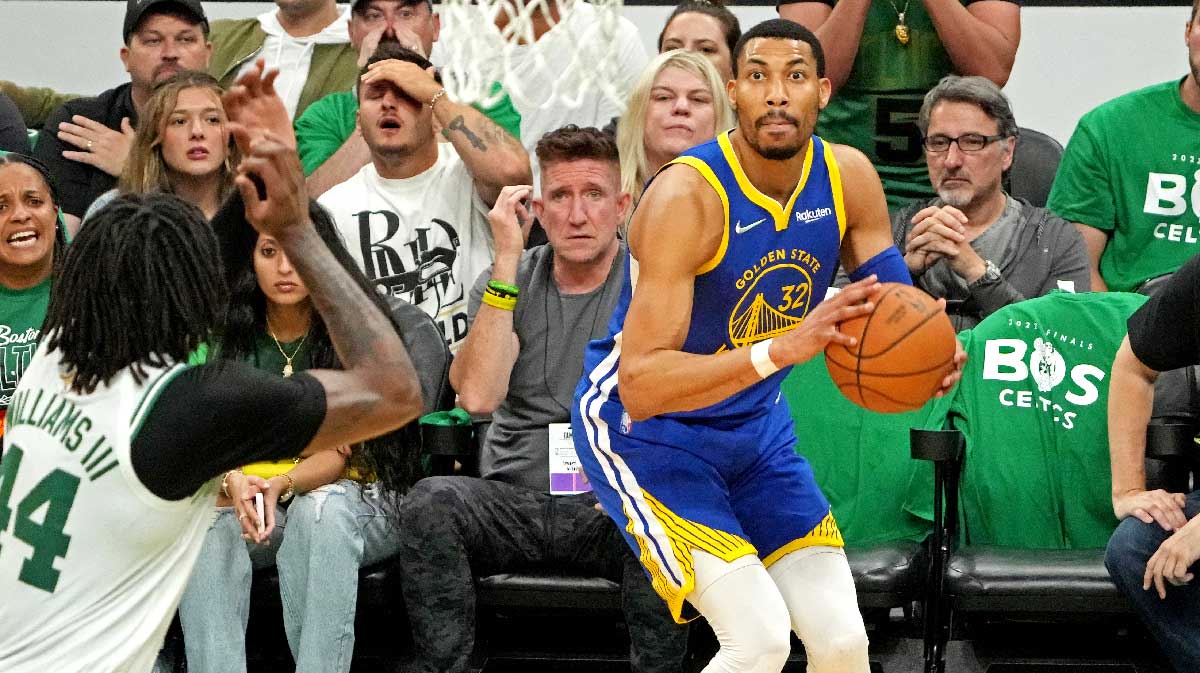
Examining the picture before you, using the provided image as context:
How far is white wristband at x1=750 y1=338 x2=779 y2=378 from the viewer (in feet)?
12.4

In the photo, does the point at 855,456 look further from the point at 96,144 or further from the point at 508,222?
the point at 96,144

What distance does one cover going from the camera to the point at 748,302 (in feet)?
13.7

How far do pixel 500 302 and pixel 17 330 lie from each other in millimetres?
1683

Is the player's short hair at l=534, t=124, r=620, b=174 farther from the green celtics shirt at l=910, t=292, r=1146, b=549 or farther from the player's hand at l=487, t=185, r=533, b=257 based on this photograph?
the green celtics shirt at l=910, t=292, r=1146, b=549

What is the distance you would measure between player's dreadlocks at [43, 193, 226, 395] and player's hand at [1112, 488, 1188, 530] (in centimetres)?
295

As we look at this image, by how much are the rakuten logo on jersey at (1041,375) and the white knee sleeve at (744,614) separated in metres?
1.66

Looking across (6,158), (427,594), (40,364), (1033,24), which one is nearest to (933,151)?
(1033,24)

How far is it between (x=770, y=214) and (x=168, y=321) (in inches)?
69.5

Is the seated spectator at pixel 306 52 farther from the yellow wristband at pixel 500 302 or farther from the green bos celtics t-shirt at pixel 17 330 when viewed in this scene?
the yellow wristband at pixel 500 302

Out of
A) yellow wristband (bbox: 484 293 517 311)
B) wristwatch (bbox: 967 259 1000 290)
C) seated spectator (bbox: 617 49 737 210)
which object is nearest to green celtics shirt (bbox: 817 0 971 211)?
seated spectator (bbox: 617 49 737 210)

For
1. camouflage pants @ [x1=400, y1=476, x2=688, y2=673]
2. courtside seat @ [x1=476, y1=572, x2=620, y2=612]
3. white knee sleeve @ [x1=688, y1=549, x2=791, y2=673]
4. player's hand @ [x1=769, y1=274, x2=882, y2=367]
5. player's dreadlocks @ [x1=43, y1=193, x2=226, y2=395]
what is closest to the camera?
player's dreadlocks @ [x1=43, y1=193, x2=226, y2=395]

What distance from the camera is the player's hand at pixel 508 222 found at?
5461 millimetres

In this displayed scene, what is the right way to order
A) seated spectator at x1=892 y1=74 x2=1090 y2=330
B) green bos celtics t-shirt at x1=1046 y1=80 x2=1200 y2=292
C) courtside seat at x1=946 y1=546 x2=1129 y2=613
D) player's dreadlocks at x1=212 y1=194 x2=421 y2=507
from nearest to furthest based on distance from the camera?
courtside seat at x1=946 y1=546 x2=1129 y2=613 → player's dreadlocks at x1=212 y1=194 x2=421 y2=507 → seated spectator at x1=892 y1=74 x2=1090 y2=330 → green bos celtics t-shirt at x1=1046 y1=80 x2=1200 y2=292

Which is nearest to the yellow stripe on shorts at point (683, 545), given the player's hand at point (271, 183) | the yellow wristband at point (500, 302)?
the yellow wristband at point (500, 302)
